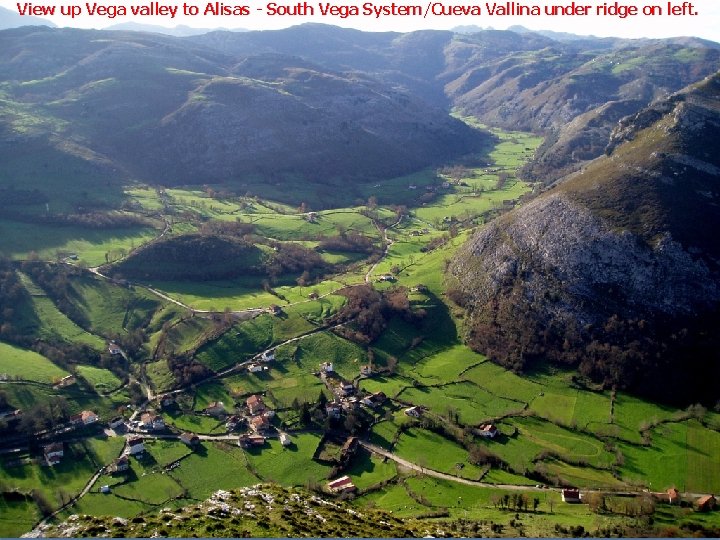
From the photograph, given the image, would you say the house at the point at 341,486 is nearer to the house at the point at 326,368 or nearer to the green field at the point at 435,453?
the green field at the point at 435,453

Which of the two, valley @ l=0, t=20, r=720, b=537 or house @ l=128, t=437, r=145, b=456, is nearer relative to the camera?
valley @ l=0, t=20, r=720, b=537

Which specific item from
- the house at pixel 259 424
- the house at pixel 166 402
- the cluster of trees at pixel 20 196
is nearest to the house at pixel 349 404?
the house at pixel 259 424

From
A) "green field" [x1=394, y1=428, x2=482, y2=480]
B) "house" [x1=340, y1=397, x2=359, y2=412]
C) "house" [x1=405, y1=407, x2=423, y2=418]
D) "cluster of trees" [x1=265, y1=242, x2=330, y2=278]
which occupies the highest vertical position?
"cluster of trees" [x1=265, y1=242, x2=330, y2=278]

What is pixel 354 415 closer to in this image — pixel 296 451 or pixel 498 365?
pixel 296 451

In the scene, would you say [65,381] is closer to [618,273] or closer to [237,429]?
[237,429]

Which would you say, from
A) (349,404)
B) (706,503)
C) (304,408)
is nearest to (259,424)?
(304,408)

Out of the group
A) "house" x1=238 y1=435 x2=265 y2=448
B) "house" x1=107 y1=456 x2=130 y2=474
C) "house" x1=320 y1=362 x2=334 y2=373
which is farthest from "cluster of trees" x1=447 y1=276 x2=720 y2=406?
"house" x1=107 y1=456 x2=130 y2=474

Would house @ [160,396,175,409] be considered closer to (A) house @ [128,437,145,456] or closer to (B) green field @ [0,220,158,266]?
(A) house @ [128,437,145,456]
